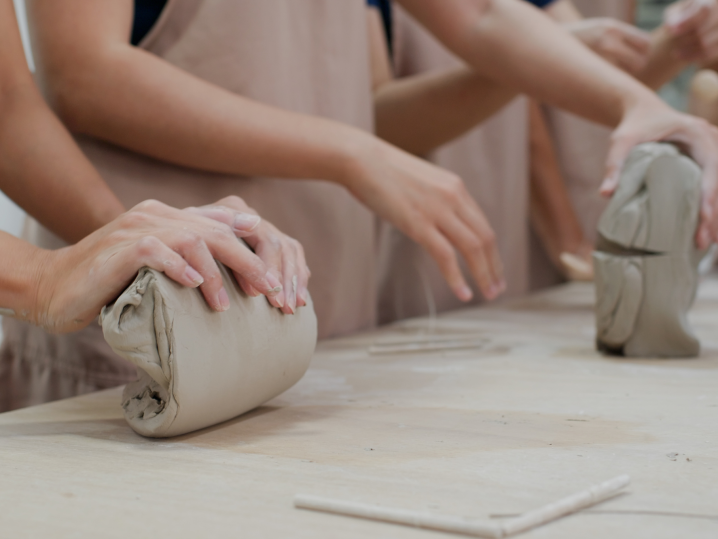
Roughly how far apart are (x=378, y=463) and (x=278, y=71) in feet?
2.45

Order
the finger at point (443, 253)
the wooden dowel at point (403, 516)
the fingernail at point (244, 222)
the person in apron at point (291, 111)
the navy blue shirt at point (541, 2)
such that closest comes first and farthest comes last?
the wooden dowel at point (403, 516) < the fingernail at point (244, 222) < the person in apron at point (291, 111) < the finger at point (443, 253) < the navy blue shirt at point (541, 2)

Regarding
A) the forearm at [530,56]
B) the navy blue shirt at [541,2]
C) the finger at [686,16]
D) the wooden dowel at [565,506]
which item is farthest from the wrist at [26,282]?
the navy blue shirt at [541,2]

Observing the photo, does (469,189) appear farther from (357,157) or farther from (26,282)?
(26,282)

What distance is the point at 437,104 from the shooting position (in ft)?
4.86

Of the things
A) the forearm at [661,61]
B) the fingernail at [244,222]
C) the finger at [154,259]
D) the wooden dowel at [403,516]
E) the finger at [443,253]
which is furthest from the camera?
the forearm at [661,61]

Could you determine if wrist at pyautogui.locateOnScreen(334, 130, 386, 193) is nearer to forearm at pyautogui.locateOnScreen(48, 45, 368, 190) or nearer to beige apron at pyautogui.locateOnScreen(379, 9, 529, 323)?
forearm at pyautogui.locateOnScreen(48, 45, 368, 190)

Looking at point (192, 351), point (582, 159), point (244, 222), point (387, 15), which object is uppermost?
point (387, 15)

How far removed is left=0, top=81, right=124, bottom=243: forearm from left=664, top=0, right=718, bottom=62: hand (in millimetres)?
1084

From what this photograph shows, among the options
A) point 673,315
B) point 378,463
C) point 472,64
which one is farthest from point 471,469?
point 472,64

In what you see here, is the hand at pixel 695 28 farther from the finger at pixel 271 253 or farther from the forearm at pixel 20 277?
the forearm at pixel 20 277

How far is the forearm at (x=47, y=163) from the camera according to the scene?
2.75 feet

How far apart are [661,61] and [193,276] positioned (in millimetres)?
1253

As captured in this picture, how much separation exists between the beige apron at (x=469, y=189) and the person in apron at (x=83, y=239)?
823 mm

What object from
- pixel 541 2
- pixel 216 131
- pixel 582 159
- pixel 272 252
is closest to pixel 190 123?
pixel 216 131
